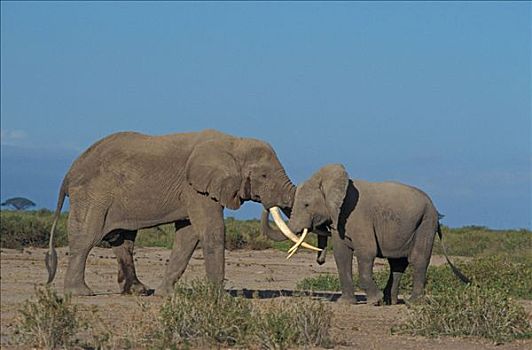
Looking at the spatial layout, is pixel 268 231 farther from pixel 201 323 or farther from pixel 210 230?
pixel 201 323

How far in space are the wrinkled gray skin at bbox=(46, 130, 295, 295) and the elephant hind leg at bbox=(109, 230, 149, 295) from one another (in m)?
0.41

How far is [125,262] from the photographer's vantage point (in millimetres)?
17047

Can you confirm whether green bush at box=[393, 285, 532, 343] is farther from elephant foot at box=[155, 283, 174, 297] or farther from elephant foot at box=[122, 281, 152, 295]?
elephant foot at box=[122, 281, 152, 295]

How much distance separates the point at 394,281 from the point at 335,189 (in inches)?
70.1

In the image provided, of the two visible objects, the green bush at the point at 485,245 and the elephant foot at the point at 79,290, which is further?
the green bush at the point at 485,245

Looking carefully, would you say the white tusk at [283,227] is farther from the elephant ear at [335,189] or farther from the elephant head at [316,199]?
the elephant ear at [335,189]

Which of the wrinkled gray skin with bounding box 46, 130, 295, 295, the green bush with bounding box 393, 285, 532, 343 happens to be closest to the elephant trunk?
the wrinkled gray skin with bounding box 46, 130, 295, 295

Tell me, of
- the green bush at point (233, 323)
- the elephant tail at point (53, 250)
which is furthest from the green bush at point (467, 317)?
the elephant tail at point (53, 250)

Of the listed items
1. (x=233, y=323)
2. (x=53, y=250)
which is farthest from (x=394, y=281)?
(x=233, y=323)

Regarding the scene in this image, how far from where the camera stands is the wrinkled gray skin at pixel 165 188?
16344 mm

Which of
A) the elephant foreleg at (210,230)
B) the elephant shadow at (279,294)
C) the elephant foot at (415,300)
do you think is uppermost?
the elephant foreleg at (210,230)

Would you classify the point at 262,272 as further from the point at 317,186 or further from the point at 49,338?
the point at 49,338

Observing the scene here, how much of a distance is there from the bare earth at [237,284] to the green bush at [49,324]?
8.7 inches

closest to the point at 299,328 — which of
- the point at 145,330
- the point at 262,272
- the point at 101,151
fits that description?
the point at 145,330
